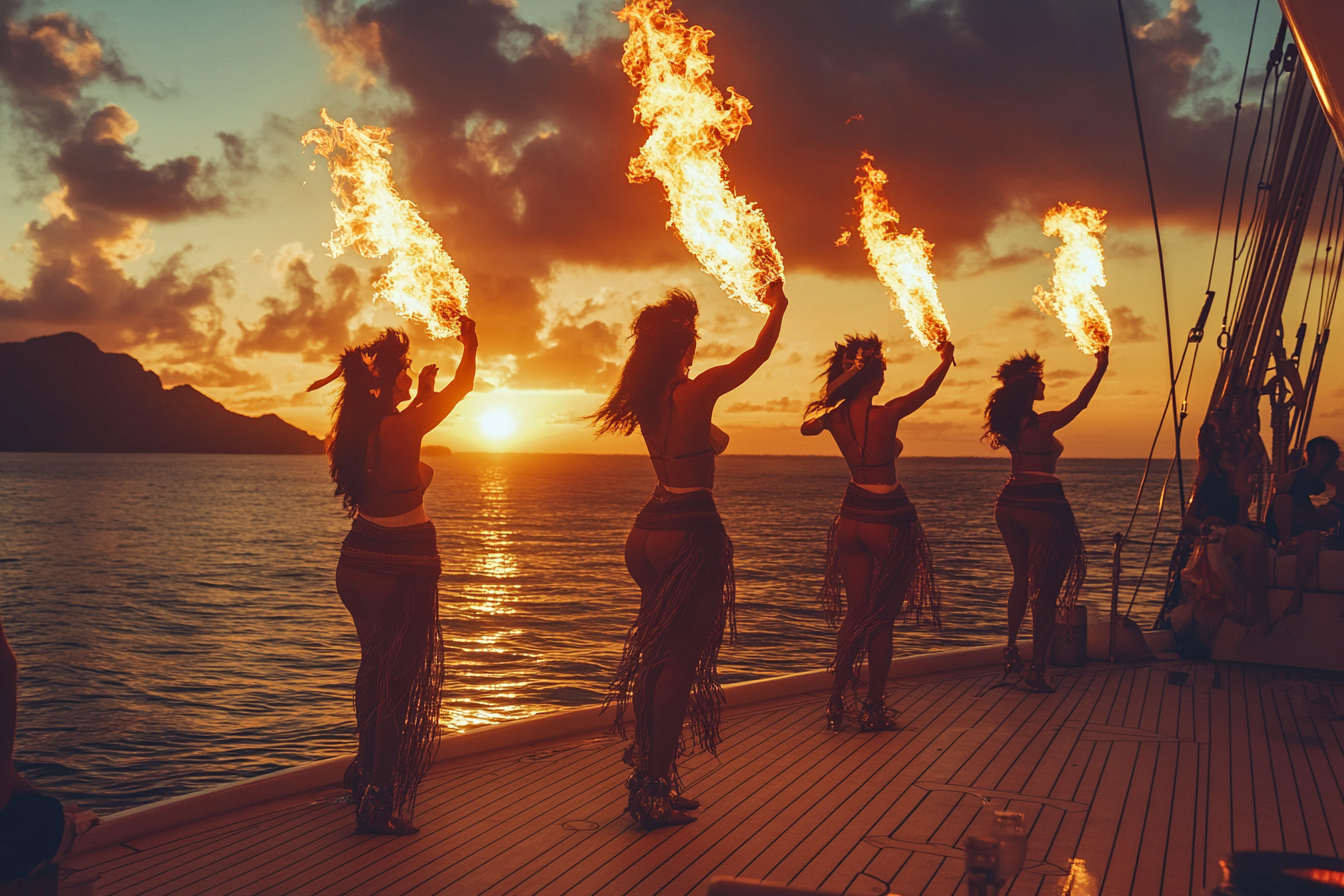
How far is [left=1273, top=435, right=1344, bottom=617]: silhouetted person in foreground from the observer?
6.93m

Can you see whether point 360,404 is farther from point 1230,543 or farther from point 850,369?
point 1230,543

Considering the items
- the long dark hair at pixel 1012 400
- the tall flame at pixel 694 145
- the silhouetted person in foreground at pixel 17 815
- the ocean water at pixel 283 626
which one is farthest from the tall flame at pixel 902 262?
the ocean water at pixel 283 626

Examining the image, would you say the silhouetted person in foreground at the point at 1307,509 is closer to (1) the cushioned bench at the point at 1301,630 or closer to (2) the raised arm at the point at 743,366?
(1) the cushioned bench at the point at 1301,630

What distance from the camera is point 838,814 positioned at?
389 centimetres

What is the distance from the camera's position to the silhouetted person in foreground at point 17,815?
1992 millimetres

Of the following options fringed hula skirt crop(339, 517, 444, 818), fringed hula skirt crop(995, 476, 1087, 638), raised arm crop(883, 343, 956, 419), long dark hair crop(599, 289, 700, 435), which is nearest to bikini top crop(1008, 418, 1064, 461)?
fringed hula skirt crop(995, 476, 1087, 638)

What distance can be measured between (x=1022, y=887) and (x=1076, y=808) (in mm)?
910

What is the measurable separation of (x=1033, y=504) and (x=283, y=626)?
19.2m

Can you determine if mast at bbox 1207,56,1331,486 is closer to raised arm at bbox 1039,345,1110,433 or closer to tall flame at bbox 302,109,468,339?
raised arm at bbox 1039,345,1110,433

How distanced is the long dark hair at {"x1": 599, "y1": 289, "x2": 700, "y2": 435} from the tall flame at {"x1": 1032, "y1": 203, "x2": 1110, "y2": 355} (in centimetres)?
411

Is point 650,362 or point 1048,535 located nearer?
point 650,362

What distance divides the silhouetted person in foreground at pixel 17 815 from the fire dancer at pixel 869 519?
3.80 meters

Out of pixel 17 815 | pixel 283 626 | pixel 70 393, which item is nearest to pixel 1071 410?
pixel 17 815

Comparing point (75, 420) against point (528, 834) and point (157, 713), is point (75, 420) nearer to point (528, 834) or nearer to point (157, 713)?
point (157, 713)
